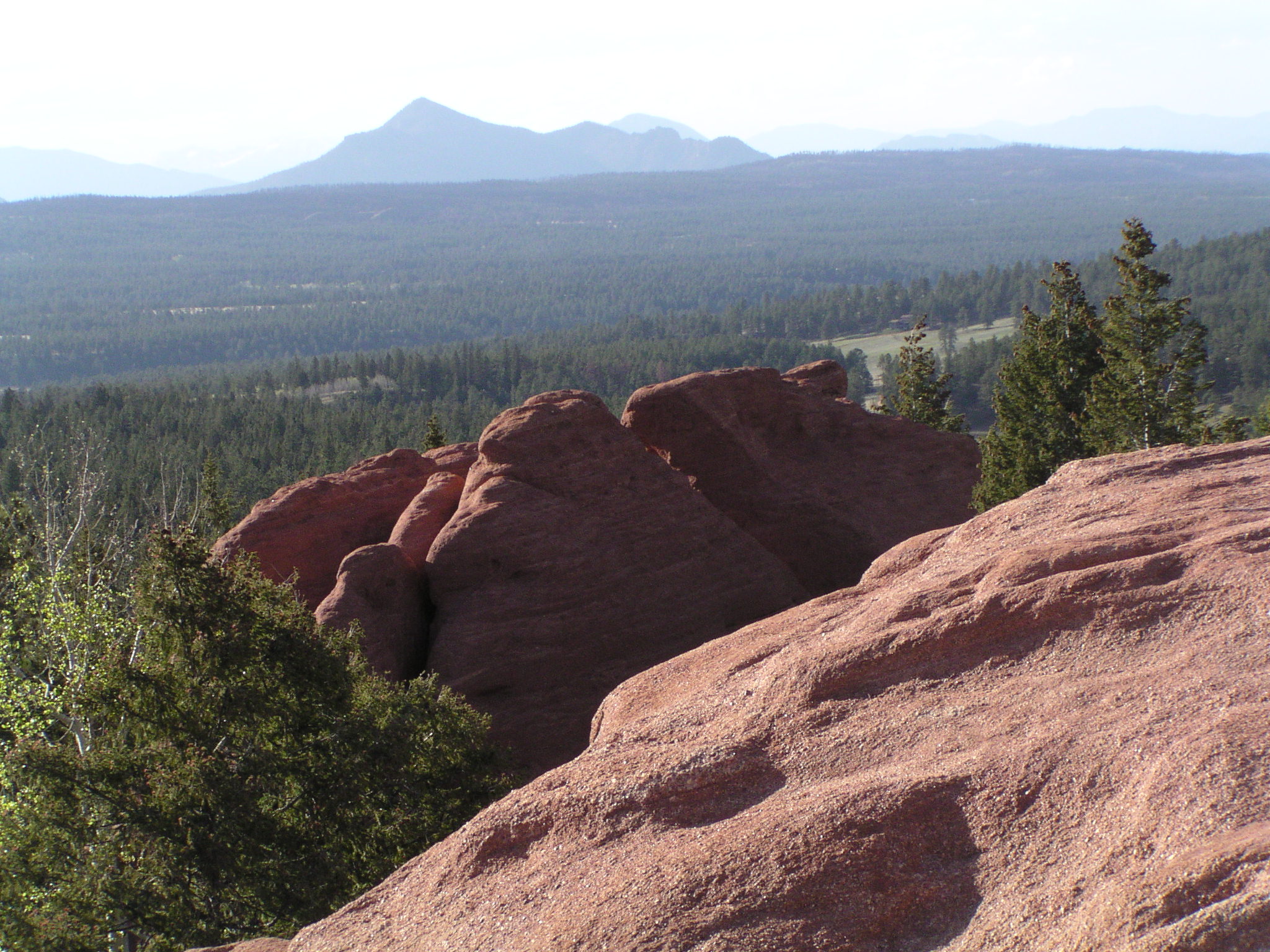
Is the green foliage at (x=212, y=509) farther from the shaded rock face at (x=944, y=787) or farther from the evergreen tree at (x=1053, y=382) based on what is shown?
the shaded rock face at (x=944, y=787)

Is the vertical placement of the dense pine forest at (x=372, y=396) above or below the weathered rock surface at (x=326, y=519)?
below

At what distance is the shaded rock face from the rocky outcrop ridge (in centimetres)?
943

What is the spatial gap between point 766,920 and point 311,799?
399 inches

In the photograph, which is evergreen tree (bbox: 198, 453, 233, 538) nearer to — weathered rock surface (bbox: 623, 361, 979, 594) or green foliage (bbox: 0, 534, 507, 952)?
weathered rock surface (bbox: 623, 361, 979, 594)

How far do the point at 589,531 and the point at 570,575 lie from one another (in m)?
1.36

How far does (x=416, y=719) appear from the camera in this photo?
1744 centimetres

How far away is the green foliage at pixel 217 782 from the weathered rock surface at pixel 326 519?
8451mm

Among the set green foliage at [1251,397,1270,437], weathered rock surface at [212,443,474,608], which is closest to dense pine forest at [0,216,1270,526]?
green foliage at [1251,397,1270,437]

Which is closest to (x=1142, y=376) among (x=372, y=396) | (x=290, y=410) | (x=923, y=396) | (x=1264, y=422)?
(x=1264, y=422)

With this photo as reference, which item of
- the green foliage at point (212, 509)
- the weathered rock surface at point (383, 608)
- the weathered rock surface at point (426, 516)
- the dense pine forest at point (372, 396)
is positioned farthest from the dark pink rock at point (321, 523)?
the dense pine forest at point (372, 396)

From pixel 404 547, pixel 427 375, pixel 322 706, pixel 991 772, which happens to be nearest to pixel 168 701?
pixel 322 706

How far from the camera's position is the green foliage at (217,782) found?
14852 mm

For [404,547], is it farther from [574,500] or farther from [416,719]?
[416,719]

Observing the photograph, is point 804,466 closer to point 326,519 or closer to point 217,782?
point 326,519
